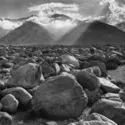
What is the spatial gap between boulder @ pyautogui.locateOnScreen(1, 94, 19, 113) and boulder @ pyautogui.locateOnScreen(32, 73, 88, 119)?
0.53 metres

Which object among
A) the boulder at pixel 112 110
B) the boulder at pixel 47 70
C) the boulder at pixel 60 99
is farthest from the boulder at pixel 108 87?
the boulder at pixel 47 70

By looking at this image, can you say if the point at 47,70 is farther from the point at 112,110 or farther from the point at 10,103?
the point at 112,110

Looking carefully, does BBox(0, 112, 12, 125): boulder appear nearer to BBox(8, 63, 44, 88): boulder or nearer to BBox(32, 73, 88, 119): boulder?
BBox(32, 73, 88, 119): boulder

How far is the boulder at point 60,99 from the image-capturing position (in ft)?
21.0

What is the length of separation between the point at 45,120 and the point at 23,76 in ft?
7.05

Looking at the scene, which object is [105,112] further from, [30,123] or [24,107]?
[24,107]

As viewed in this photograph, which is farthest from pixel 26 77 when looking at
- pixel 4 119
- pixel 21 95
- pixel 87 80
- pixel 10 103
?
pixel 4 119

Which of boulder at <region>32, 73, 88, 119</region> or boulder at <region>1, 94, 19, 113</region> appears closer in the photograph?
boulder at <region>32, 73, 88, 119</region>

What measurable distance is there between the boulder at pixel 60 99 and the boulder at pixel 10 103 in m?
0.53

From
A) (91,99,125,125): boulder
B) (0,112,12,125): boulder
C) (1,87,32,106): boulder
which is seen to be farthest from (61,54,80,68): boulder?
(0,112,12,125): boulder

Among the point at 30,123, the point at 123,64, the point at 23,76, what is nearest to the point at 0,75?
the point at 23,76

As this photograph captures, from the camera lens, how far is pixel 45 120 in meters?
6.44

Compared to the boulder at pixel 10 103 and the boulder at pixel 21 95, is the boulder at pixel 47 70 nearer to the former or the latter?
the boulder at pixel 21 95

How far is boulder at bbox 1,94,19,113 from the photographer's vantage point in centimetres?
665
